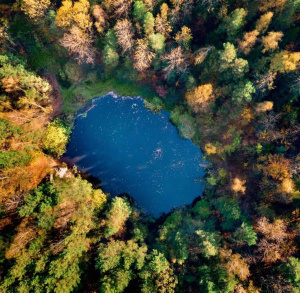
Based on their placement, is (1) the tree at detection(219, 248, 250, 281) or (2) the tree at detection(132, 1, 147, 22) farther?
(2) the tree at detection(132, 1, 147, 22)

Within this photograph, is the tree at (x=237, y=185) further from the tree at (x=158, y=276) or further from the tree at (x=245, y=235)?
the tree at (x=158, y=276)

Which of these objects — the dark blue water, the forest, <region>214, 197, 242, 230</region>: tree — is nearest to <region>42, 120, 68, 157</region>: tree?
the forest

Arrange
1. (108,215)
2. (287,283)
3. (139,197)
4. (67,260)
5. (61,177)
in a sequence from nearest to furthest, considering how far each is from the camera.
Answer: (287,283) < (67,260) < (108,215) < (61,177) < (139,197)

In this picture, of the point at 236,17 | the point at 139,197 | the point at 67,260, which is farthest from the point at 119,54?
the point at 67,260

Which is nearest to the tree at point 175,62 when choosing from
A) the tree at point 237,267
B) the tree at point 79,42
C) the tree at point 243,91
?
the tree at point 243,91

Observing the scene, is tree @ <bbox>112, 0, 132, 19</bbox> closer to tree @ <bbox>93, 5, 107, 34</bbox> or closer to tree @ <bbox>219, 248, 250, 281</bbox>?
tree @ <bbox>93, 5, 107, 34</bbox>

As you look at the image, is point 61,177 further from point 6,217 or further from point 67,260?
point 67,260
